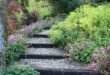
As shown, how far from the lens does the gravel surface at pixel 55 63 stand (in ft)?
28.3

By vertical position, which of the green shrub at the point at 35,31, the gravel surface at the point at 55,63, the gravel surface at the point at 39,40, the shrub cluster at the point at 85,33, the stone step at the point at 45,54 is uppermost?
the shrub cluster at the point at 85,33

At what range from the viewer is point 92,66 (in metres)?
8.21

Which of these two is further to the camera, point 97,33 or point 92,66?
point 97,33

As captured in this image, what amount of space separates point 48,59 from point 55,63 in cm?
50

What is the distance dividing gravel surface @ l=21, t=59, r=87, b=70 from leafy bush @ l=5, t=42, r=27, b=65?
9.6 inches

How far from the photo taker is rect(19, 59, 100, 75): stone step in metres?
8.28

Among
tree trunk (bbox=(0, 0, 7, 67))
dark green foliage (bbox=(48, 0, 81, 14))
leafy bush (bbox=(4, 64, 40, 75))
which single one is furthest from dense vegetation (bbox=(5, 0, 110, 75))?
Answer: dark green foliage (bbox=(48, 0, 81, 14))

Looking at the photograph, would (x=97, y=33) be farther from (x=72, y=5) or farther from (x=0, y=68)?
(x=72, y=5)

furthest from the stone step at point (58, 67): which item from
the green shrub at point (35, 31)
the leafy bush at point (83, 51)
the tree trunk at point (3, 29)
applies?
the green shrub at point (35, 31)

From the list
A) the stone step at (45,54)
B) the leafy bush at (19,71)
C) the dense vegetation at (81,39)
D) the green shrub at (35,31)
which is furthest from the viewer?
the green shrub at (35,31)

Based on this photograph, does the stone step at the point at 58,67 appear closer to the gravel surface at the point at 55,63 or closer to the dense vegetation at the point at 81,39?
the gravel surface at the point at 55,63

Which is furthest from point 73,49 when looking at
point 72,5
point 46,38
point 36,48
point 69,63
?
point 72,5

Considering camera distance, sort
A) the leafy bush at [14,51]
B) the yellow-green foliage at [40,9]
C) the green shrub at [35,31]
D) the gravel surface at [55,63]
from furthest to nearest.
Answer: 1. the yellow-green foliage at [40,9]
2. the green shrub at [35,31]
3. the leafy bush at [14,51]
4. the gravel surface at [55,63]

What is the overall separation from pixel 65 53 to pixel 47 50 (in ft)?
2.30
